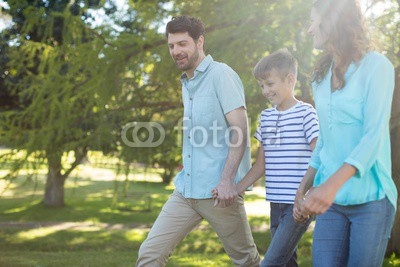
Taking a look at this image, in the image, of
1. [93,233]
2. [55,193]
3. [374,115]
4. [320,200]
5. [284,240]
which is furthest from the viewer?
[55,193]

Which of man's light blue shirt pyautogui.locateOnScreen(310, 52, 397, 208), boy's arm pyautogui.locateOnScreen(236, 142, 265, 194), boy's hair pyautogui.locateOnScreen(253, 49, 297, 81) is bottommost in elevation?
boy's arm pyautogui.locateOnScreen(236, 142, 265, 194)

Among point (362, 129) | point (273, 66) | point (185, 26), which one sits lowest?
point (362, 129)

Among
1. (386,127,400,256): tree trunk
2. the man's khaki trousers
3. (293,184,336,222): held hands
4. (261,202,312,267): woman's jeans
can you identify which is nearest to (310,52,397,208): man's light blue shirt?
(293,184,336,222): held hands

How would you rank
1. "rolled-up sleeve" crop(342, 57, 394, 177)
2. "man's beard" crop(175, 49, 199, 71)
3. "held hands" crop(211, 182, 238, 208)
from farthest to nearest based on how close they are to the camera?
"man's beard" crop(175, 49, 199, 71) < "held hands" crop(211, 182, 238, 208) < "rolled-up sleeve" crop(342, 57, 394, 177)

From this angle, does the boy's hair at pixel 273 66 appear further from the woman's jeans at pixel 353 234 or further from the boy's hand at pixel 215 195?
the woman's jeans at pixel 353 234

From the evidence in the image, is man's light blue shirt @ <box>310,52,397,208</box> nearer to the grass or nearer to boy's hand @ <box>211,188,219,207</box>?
boy's hand @ <box>211,188,219,207</box>

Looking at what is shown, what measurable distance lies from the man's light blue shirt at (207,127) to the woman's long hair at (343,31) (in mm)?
1208

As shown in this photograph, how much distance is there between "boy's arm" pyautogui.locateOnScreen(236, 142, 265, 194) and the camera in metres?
3.51

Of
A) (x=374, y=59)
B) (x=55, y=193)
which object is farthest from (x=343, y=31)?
(x=55, y=193)

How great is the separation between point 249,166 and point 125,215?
16.4 m

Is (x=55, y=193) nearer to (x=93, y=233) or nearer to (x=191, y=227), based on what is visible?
(x=93, y=233)

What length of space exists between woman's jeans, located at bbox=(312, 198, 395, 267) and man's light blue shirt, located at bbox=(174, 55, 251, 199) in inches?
48.3

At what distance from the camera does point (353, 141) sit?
2.35 meters

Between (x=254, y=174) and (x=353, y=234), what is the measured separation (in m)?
1.23
